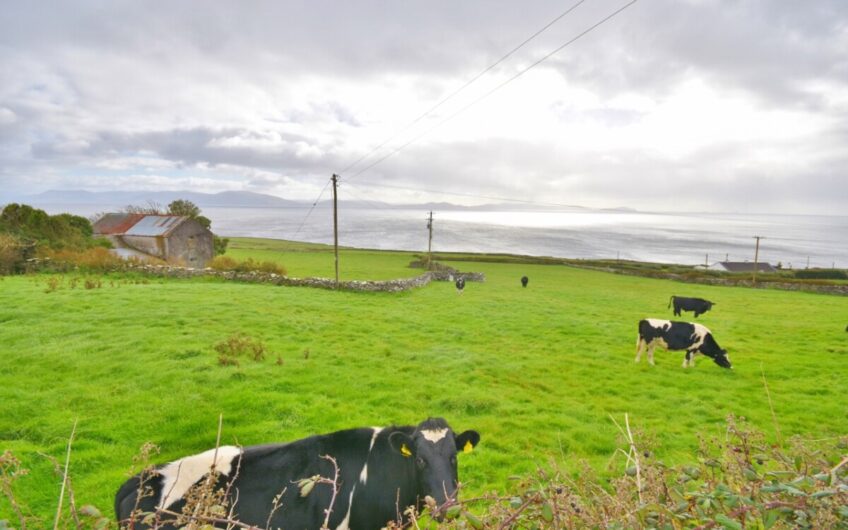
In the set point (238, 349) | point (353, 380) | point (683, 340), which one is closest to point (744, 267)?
point (683, 340)

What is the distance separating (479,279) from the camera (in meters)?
41.0

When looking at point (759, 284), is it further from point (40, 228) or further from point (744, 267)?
point (40, 228)

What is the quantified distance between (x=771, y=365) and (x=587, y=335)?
5804 millimetres

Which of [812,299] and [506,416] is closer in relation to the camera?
[506,416]

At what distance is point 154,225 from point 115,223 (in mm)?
5293

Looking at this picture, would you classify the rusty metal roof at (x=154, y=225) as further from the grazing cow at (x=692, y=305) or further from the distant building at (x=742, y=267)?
the distant building at (x=742, y=267)

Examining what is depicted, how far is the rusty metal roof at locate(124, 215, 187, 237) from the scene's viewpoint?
36.6 meters

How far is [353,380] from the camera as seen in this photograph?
10.0m

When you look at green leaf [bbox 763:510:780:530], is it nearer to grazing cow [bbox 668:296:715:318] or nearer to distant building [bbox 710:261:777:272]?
grazing cow [bbox 668:296:715:318]

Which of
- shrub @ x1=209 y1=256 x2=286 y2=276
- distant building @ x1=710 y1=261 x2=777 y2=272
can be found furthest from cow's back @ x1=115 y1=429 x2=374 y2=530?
distant building @ x1=710 y1=261 x2=777 y2=272

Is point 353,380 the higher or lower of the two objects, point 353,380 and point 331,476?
the lower

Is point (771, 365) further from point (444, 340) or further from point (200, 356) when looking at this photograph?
point (200, 356)

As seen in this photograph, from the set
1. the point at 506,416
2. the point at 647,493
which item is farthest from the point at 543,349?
the point at 647,493

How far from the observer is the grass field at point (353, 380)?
6.79m
